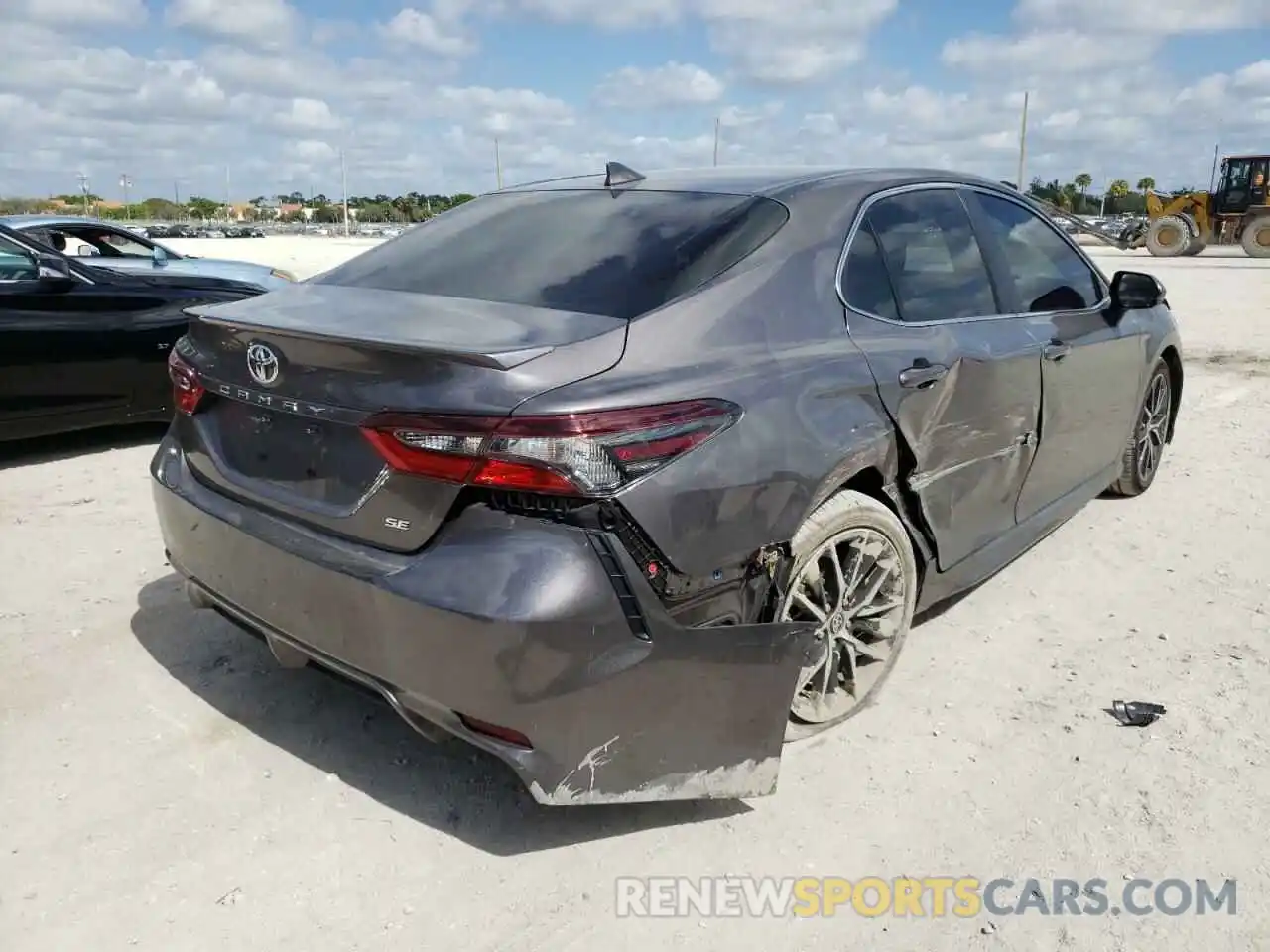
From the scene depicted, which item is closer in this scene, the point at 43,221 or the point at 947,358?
the point at 947,358

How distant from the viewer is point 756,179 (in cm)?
319

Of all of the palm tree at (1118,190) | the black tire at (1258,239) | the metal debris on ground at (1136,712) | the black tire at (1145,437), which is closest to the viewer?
the metal debris on ground at (1136,712)

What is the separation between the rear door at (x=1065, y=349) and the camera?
382 centimetres

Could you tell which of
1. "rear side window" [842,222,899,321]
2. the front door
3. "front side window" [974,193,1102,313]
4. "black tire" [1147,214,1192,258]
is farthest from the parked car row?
"rear side window" [842,222,899,321]

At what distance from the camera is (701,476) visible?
90.7 inches

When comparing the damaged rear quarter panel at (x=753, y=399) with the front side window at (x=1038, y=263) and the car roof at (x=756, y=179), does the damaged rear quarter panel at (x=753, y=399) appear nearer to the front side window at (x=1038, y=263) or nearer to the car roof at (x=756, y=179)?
the car roof at (x=756, y=179)

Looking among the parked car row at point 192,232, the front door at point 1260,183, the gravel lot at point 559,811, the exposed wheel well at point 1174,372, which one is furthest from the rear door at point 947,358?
the parked car row at point 192,232

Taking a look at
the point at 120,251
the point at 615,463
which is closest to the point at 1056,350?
the point at 615,463

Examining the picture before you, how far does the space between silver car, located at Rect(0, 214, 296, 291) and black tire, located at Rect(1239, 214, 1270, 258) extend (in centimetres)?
2902

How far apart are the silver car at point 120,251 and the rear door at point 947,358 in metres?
5.18

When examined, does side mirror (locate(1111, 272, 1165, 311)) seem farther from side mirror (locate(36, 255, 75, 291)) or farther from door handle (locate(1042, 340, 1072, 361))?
side mirror (locate(36, 255, 75, 291))

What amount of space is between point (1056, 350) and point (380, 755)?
281 cm

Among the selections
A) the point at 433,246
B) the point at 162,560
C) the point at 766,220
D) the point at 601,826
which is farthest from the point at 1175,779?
the point at 162,560

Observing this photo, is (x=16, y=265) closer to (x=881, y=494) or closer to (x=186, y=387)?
(x=186, y=387)
